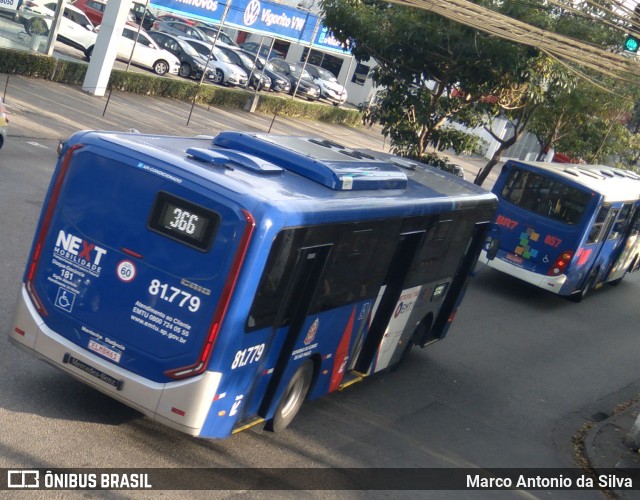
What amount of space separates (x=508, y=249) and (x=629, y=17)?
6.97 metres

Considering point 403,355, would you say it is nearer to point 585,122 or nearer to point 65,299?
point 65,299

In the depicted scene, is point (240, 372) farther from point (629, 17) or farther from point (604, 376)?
point (604, 376)

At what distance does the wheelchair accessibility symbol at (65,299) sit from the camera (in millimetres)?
7797

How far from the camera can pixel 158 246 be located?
7473 mm

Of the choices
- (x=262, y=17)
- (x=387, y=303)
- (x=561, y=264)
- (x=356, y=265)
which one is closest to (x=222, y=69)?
(x=262, y=17)

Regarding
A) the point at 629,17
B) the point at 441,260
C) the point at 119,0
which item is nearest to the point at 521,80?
the point at 629,17

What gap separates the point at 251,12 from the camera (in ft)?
95.6

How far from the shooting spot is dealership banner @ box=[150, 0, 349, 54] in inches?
1051

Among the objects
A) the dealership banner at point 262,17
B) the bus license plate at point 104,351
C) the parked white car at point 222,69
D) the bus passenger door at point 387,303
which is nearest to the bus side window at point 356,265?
the bus passenger door at point 387,303

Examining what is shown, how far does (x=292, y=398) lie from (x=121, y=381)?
2.10m

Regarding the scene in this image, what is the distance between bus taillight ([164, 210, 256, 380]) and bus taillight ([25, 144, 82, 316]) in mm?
1469

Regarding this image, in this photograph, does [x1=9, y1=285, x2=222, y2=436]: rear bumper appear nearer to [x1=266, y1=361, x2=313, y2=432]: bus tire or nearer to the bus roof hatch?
[x1=266, y1=361, x2=313, y2=432]: bus tire

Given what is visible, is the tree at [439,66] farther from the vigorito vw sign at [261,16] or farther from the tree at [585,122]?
the vigorito vw sign at [261,16]

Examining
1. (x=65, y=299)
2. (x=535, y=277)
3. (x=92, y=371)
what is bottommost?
(x=535, y=277)
